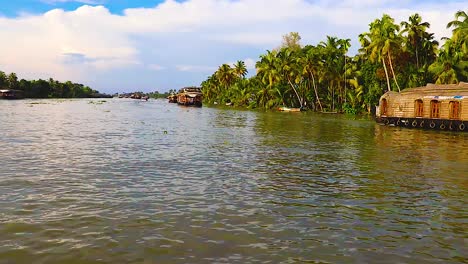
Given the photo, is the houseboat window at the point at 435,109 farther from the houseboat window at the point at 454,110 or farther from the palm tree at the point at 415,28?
the palm tree at the point at 415,28

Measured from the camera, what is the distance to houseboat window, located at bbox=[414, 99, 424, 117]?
41775 millimetres

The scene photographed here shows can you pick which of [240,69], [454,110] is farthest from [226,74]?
[454,110]

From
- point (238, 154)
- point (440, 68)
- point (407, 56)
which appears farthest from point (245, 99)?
point (238, 154)

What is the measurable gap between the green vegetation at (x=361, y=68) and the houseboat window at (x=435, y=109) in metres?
13.1

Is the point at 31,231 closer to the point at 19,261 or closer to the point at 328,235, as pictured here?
the point at 19,261

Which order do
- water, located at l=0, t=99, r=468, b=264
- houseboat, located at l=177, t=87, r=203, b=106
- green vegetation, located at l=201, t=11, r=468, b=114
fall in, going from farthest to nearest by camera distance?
houseboat, located at l=177, t=87, r=203, b=106 < green vegetation, located at l=201, t=11, r=468, b=114 < water, located at l=0, t=99, r=468, b=264

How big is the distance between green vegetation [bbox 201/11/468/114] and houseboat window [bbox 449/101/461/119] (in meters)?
13.8

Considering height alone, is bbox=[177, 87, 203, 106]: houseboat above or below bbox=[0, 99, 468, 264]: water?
above

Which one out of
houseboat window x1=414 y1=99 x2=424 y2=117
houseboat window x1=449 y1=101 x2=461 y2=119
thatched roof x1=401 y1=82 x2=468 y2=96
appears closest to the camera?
thatched roof x1=401 y1=82 x2=468 y2=96

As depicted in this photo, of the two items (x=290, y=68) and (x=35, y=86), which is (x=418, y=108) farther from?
(x=35, y=86)

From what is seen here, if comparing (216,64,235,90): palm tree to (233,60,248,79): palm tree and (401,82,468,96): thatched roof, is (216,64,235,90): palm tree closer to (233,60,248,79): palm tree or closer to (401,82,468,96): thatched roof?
(233,60,248,79): palm tree

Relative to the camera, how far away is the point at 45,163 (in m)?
15.6

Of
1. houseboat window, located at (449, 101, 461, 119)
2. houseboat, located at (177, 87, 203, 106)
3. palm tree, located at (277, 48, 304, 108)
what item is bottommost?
houseboat window, located at (449, 101, 461, 119)

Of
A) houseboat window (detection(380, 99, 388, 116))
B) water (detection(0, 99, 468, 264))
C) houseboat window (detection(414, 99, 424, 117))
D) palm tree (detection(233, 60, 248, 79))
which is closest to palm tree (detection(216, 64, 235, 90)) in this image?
palm tree (detection(233, 60, 248, 79))
